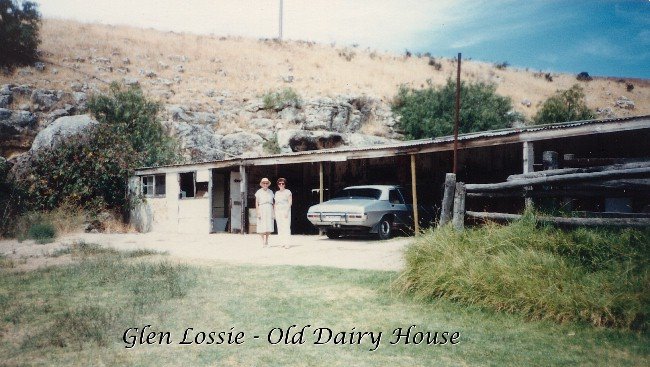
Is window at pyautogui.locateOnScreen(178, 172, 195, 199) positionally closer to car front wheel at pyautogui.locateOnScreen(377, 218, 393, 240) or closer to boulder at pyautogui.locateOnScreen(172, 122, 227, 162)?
boulder at pyautogui.locateOnScreen(172, 122, 227, 162)

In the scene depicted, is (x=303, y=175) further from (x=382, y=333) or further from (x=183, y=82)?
(x=183, y=82)

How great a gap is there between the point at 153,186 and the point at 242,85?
1888 centimetres

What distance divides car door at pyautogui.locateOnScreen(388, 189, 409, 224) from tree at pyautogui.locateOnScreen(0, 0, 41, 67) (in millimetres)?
28779

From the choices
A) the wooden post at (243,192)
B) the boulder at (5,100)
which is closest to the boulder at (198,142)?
the boulder at (5,100)

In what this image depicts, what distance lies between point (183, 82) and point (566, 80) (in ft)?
135

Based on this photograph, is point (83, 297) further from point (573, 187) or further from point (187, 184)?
point (187, 184)

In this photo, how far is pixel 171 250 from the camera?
11.7 metres

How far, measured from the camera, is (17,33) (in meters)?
29.3

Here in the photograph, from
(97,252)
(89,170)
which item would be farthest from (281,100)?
(97,252)

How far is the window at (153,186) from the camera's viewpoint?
19.0m

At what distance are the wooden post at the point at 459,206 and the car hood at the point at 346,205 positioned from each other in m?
5.25

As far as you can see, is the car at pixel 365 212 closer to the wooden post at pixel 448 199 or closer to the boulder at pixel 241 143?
the wooden post at pixel 448 199

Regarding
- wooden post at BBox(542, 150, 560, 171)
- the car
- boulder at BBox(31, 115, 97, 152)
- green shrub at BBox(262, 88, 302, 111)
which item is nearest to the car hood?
the car

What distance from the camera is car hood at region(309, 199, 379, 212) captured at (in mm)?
11992
